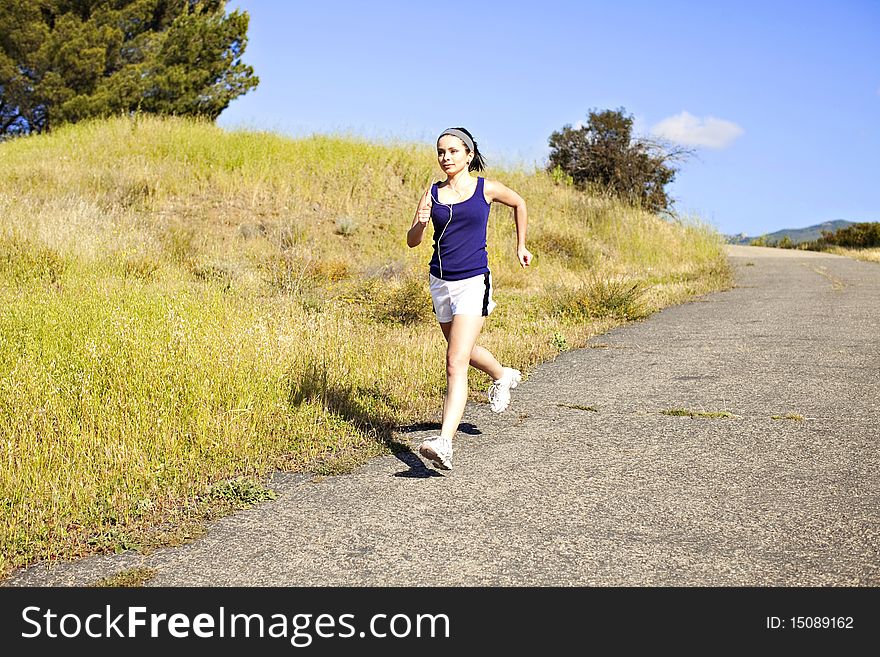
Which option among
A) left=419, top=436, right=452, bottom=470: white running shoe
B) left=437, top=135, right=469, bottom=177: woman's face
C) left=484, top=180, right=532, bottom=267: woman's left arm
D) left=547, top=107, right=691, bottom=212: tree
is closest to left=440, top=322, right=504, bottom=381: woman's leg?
left=484, top=180, right=532, bottom=267: woman's left arm

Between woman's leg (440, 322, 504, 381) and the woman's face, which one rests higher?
the woman's face

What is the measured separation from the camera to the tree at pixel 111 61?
84.3 ft

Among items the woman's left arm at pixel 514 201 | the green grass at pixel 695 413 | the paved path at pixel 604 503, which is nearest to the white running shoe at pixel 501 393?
the paved path at pixel 604 503

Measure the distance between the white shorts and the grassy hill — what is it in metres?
1.03

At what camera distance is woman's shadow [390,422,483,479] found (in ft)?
16.0

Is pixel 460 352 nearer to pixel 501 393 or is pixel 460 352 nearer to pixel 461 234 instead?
pixel 461 234

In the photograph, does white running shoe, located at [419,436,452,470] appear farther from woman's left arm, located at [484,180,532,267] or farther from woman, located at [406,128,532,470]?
woman's left arm, located at [484,180,532,267]

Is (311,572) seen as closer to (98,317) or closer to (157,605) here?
(157,605)

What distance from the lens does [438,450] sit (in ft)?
15.0

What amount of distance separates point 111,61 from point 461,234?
26189mm

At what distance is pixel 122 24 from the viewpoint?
27.7m

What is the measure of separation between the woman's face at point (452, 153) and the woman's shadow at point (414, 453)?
1.70 metres

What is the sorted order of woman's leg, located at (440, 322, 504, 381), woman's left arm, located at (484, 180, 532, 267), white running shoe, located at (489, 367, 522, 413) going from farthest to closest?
white running shoe, located at (489, 367, 522, 413) < woman's leg, located at (440, 322, 504, 381) < woman's left arm, located at (484, 180, 532, 267)

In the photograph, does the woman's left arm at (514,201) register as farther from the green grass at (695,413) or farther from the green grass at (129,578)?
the green grass at (129,578)
